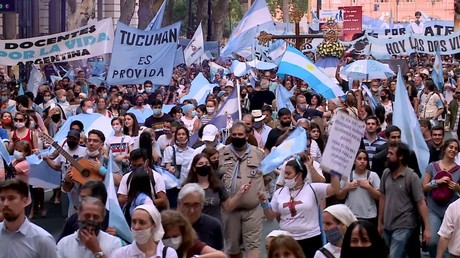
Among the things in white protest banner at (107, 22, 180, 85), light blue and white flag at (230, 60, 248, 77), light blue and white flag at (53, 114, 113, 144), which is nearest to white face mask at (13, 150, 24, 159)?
light blue and white flag at (53, 114, 113, 144)

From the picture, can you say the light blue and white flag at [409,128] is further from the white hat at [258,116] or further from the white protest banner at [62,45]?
the white protest banner at [62,45]

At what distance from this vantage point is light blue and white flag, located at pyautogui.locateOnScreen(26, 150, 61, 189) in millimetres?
15031

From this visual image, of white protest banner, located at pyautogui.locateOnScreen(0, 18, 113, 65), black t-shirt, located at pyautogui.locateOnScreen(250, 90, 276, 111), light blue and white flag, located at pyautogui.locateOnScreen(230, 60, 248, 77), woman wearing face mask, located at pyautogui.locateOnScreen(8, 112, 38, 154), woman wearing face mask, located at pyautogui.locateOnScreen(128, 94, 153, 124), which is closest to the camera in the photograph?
woman wearing face mask, located at pyautogui.locateOnScreen(8, 112, 38, 154)

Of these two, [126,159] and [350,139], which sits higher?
[350,139]

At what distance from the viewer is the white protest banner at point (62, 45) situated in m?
24.9

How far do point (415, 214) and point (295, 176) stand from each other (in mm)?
1257

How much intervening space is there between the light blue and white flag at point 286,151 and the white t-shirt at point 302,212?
0.72 metres

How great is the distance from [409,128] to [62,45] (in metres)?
12.4

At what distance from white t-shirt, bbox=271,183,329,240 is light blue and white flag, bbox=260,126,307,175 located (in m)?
0.72

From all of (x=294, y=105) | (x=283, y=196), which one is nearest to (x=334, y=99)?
(x=294, y=105)

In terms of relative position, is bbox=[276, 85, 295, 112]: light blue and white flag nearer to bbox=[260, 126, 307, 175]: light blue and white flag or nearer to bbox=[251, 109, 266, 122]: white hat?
bbox=[251, 109, 266, 122]: white hat

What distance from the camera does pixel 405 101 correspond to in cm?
1441

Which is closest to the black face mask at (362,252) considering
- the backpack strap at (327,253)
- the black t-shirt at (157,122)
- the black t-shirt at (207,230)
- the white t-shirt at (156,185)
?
the backpack strap at (327,253)

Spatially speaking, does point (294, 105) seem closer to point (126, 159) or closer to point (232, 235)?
point (126, 159)
